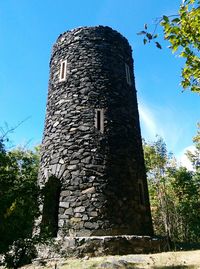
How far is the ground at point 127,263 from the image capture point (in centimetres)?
634

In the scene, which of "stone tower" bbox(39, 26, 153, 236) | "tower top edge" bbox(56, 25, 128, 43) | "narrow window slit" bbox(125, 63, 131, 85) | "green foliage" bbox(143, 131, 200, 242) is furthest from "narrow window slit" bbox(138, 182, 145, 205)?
"green foliage" bbox(143, 131, 200, 242)

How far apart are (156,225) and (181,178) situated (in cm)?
523

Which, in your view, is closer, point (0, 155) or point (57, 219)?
point (0, 155)

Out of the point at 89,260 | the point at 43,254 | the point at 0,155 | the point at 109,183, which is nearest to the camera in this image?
the point at 0,155

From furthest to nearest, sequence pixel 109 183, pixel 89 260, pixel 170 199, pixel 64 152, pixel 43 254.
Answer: pixel 170 199 → pixel 64 152 → pixel 109 183 → pixel 43 254 → pixel 89 260

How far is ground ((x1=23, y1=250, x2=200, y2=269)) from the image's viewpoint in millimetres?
6344

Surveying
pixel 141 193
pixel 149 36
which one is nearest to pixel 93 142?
pixel 141 193

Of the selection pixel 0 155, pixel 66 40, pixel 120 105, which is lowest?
pixel 0 155

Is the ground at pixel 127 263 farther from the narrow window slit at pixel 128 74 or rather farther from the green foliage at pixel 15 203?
the narrow window slit at pixel 128 74

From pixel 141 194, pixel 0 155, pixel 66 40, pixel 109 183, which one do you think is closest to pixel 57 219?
pixel 109 183

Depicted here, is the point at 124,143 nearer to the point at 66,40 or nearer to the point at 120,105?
the point at 120,105

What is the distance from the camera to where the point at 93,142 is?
381 inches

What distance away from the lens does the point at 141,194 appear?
10047 mm

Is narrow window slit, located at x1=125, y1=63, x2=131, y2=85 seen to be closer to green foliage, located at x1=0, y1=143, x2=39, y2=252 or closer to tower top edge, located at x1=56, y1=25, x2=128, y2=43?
tower top edge, located at x1=56, y1=25, x2=128, y2=43
